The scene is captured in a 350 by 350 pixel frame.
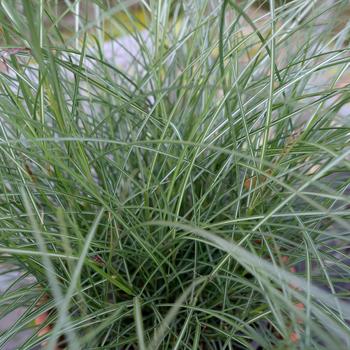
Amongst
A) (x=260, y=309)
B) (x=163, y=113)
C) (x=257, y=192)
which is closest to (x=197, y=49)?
(x=163, y=113)

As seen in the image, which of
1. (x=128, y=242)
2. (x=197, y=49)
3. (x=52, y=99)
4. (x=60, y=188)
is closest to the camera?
(x=52, y=99)

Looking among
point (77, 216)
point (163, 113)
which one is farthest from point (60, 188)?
point (163, 113)

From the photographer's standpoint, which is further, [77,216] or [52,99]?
[77,216]

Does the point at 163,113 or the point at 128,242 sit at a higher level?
the point at 163,113

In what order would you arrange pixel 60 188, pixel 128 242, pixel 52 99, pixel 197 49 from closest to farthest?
1. pixel 52 99
2. pixel 60 188
3. pixel 128 242
4. pixel 197 49

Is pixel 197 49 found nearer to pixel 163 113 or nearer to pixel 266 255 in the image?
pixel 163 113

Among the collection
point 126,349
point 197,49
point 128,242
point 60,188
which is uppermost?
point 197,49

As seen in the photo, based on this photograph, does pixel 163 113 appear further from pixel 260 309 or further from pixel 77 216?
pixel 260 309

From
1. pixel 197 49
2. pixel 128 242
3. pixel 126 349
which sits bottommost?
pixel 126 349

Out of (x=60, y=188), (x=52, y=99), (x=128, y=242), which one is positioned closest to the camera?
(x=52, y=99)
